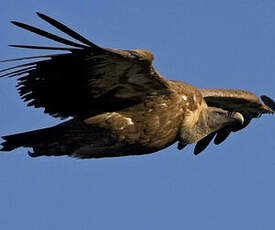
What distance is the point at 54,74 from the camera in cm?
1192

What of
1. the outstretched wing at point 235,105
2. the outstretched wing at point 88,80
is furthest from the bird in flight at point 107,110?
the outstretched wing at point 235,105

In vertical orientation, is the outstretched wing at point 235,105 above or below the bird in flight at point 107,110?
above

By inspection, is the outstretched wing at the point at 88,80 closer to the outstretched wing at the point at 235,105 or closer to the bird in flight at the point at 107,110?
the bird in flight at the point at 107,110

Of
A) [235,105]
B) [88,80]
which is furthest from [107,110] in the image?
[235,105]

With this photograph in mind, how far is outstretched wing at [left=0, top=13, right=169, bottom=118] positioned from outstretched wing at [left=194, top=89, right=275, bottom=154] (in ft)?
8.60

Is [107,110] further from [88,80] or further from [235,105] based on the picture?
[235,105]

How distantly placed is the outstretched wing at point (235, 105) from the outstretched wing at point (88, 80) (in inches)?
103

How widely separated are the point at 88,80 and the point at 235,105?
161 inches

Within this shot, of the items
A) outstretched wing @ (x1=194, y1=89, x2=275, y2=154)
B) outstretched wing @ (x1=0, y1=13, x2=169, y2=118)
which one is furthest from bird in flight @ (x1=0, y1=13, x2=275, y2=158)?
outstretched wing @ (x1=194, y1=89, x2=275, y2=154)

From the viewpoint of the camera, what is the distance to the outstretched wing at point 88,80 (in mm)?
11383

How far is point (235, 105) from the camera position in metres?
15.4

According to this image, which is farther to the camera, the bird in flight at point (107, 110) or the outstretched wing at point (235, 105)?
the outstretched wing at point (235, 105)

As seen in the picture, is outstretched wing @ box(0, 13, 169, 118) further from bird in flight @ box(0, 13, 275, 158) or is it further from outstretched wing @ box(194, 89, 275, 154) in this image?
outstretched wing @ box(194, 89, 275, 154)

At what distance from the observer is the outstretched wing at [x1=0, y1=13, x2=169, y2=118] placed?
11.4m
